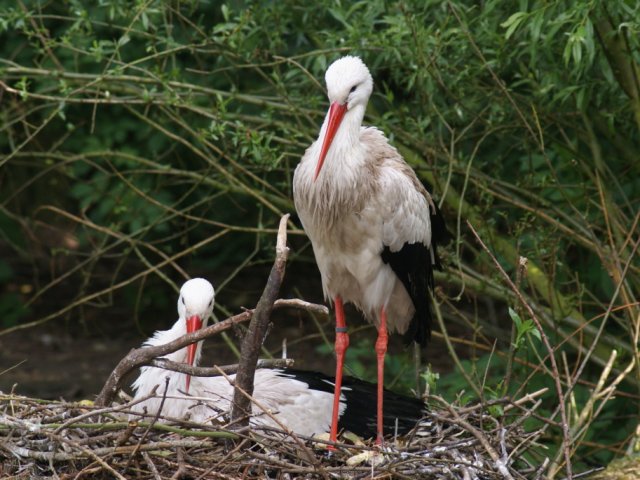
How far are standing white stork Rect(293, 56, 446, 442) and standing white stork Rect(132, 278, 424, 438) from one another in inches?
7.3

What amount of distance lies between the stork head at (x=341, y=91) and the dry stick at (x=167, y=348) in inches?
38.2

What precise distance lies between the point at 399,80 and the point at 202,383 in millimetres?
1961

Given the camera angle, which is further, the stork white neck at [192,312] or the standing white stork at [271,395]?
the stork white neck at [192,312]

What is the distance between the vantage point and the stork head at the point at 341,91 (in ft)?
16.1

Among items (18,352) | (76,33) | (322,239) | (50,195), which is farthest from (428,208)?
(50,195)

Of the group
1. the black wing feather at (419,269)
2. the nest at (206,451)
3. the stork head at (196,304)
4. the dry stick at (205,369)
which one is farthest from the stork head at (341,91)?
the nest at (206,451)

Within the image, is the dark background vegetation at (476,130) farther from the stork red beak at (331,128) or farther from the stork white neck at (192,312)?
the stork red beak at (331,128)

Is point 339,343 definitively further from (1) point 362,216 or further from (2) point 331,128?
(2) point 331,128

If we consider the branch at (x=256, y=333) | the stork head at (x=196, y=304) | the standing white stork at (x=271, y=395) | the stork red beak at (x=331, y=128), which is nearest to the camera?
the branch at (x=256, y=333)

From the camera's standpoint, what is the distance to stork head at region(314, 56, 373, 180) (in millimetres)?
4895

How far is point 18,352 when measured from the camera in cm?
984

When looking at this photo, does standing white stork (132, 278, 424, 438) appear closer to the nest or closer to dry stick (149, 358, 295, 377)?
the nest

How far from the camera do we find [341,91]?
4883mm

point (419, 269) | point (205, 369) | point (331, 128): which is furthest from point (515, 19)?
point (205, 369)
